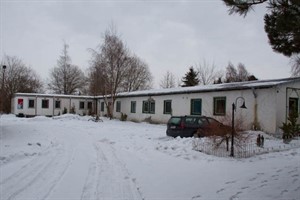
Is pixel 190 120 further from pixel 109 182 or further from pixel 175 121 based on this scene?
pixel 109 182

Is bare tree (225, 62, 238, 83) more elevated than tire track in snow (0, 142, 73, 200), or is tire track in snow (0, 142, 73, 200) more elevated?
bare tree (225, 62, 238, 83)

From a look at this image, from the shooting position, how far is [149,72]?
60.5 m

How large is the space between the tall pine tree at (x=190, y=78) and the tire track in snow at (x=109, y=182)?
48.0 metres

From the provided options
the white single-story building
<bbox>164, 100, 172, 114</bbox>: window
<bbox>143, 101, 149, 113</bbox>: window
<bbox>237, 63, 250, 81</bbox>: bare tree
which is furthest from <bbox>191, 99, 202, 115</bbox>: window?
<bbox>237, 63, 250, 81</bbox>: bare tree

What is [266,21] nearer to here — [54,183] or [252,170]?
[252,170]

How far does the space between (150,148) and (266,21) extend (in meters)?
7.95

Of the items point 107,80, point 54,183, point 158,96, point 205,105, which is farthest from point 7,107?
point 54,183

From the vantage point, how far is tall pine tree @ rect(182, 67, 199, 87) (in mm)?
58094

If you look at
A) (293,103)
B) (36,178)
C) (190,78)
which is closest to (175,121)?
(293,103)

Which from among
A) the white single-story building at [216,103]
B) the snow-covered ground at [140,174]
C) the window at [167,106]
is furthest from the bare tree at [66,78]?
the snow-covered ground at [140,174]

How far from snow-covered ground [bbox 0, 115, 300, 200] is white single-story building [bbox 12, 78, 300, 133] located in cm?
279

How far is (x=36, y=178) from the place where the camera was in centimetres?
802

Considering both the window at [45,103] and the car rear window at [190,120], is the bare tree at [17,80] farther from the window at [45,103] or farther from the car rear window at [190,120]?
the car rear window at [190,120]

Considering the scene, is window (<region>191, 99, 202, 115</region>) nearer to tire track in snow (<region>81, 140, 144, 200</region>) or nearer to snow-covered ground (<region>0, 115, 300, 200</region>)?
snow-covered ground (<region>0, 115, 300, 200</region>)
